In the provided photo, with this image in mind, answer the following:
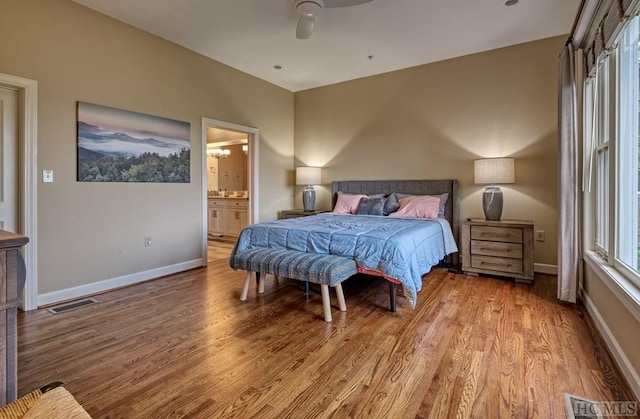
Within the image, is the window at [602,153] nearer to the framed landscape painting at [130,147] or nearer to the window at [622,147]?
the window at [622,147]

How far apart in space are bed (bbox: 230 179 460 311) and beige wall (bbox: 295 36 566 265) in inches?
23.6

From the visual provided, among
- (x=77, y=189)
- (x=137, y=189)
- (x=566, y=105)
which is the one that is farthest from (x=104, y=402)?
(x=566, y=105)

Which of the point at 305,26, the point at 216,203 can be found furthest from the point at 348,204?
the point at 216,203

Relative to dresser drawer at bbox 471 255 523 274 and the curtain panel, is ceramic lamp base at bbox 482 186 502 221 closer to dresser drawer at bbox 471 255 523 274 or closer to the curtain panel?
dresser drawer at bbox 471 255 523 274

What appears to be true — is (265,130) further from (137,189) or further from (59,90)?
(59,90)

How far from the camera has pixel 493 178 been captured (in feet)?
12.7

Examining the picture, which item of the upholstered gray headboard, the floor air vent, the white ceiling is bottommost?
the floor air vent

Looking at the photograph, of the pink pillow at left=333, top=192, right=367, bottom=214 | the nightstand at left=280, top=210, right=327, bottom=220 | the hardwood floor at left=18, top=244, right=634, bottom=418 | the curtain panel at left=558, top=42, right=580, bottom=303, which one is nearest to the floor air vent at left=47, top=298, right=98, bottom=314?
the hardwood floor at left=18, top=244, right=634, bottom=418

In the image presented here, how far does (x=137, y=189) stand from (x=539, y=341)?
396 centimetres

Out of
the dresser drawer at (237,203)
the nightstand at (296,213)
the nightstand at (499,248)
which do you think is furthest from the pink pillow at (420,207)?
the dresser drawer at (237,203)

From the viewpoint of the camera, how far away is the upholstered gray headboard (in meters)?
4.38

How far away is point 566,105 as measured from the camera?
294cm

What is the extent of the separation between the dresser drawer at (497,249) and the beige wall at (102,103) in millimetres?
3469

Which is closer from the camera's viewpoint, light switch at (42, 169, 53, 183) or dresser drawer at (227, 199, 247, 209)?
light switch at (42, 169, 53, 183)
